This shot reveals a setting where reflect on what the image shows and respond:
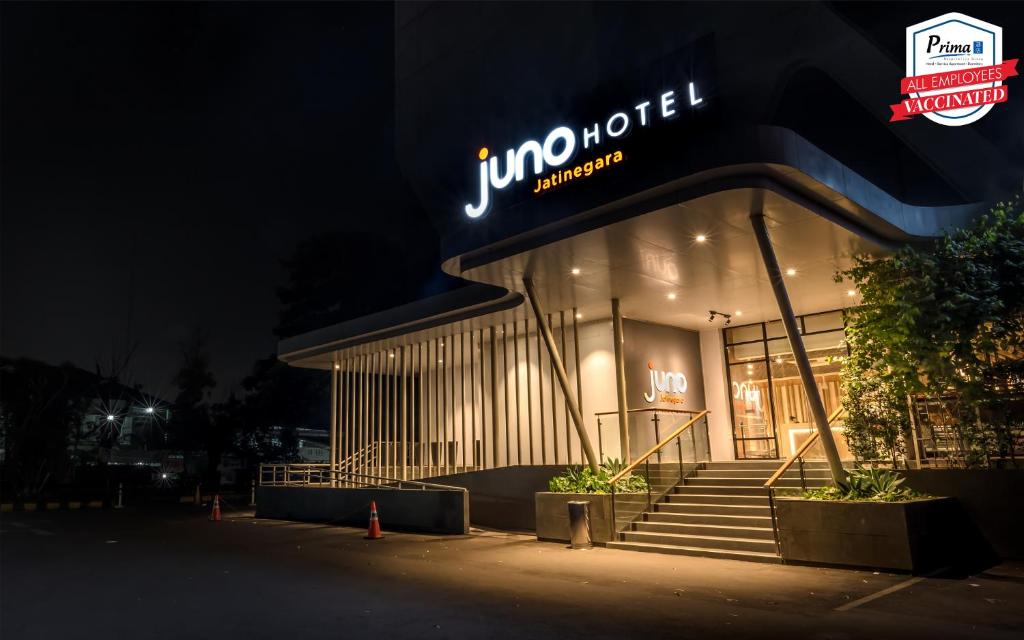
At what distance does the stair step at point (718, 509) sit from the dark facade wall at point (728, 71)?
629cm

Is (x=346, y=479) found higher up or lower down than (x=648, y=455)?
lower down

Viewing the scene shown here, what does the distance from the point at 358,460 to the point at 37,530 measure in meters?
8.67

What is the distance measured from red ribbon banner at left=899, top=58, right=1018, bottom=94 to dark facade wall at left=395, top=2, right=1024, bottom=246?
779mm

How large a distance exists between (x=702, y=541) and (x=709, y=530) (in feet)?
1.43

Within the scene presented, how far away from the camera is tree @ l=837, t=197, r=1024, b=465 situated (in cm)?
955

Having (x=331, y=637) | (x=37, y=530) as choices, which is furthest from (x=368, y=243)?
(x=331, y=637)

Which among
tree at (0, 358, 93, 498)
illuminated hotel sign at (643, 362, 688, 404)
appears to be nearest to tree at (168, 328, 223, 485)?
tree at (0, 358, 93, 498)

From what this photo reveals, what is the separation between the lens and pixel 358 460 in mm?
21109

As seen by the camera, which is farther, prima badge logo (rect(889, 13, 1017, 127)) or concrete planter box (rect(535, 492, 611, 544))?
prima badge logo (rect(889, 13, 1017, 127))

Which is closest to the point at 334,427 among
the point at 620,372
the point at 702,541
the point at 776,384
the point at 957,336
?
the point at 620,372

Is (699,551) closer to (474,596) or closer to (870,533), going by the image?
(870,533)

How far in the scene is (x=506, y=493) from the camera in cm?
1532

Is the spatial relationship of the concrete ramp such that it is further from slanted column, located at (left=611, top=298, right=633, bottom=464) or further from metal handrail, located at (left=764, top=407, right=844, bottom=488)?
metal handrail, located at (left=764, top=407, right=844, bottom=488)

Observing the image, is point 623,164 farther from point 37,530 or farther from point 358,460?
point 37,530
